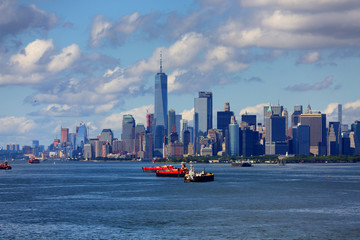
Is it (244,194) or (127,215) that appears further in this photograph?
(244,194)

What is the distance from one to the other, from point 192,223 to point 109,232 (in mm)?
16118

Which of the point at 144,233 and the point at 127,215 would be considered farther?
the point at 127,215

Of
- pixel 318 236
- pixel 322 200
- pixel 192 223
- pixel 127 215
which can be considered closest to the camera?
pixel 318 236

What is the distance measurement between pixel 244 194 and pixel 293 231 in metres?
67.0

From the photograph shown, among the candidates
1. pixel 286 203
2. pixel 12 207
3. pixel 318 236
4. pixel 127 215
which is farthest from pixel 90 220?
pixel 286 203

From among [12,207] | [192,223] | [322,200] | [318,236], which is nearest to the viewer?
[318,236]

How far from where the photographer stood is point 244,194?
513ft

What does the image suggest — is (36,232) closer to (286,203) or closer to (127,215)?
(127,215)

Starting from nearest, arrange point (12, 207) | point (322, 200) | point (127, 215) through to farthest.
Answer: point (127, 215) < point (12, 207) < point (322, 200)

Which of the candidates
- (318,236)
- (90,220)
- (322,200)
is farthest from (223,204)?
(318,236)

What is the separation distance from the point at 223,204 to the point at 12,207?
46.8 meters

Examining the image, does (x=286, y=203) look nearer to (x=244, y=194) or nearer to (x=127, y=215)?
(x=244, y=194)

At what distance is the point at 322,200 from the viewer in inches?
5428

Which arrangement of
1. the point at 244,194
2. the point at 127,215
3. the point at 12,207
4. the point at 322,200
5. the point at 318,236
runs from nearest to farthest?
1. the point at 318,236
2. the point at 127,215
3. the point at 12,207
4. the point at 322,200
5. the point at 244,194
